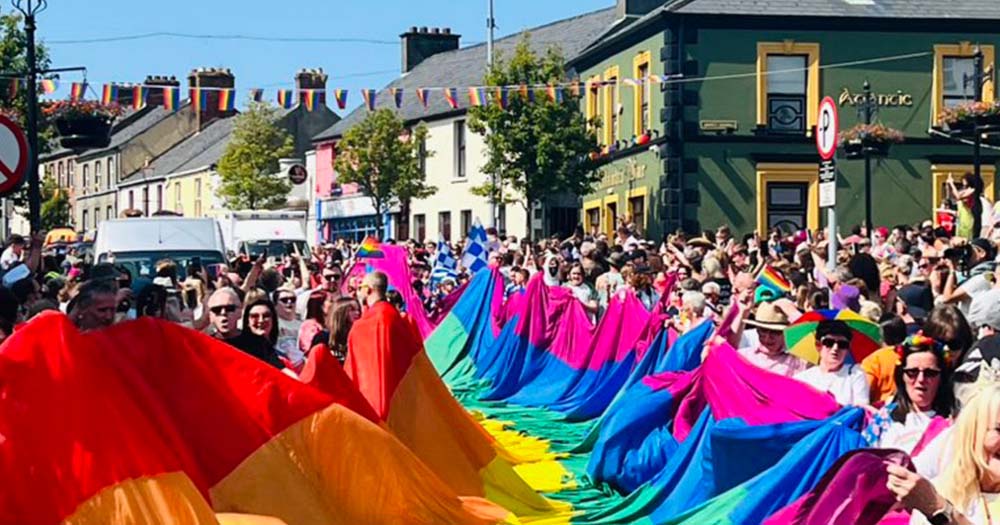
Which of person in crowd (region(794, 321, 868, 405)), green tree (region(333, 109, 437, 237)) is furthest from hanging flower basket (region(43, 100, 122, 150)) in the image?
green tree (region(333, 109, 437, 237))

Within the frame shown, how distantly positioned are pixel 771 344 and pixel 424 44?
5400 cm

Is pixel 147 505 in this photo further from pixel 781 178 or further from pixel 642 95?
pixel 642 95

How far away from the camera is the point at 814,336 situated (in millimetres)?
11672

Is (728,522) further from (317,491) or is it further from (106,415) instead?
(106,415)

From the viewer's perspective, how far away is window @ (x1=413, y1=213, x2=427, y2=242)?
56469mm

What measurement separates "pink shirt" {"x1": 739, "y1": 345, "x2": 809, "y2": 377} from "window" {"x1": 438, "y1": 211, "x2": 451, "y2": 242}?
140 ft

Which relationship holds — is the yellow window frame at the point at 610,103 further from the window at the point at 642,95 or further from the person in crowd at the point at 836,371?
the person in crowd at the point at 836,371

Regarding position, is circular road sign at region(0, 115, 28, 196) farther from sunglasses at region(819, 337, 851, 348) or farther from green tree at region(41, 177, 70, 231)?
green tree at region(41, 177, 70, 231)

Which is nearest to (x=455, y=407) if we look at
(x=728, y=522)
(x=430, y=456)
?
(x=430, y=456)

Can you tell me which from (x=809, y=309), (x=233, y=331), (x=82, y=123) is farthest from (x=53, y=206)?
(x=233, y=331)

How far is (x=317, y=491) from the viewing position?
25.5ft

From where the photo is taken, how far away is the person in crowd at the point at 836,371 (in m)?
10.2

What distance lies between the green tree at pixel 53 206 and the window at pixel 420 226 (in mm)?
27561

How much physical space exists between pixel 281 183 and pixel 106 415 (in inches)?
2343
